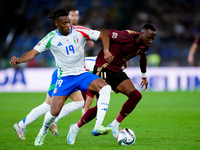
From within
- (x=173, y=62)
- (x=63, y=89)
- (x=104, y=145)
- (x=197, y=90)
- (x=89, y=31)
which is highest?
(x=89, y=31)

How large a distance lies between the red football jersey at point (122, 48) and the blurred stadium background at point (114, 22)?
11.4 meters

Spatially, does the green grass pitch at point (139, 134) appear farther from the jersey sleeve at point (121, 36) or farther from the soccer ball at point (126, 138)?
the jersey sleeve at point (121, 36)

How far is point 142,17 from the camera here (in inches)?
936

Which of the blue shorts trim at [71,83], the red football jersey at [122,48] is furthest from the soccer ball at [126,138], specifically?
the red football jersey at [122,48]

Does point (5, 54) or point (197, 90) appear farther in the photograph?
point (5, 54)

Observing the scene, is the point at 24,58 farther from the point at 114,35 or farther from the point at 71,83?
the point at 114,35

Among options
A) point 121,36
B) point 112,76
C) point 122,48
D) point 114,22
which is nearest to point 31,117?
point 112,76

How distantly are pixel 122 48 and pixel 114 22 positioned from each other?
663 inches

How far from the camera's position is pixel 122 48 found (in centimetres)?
580

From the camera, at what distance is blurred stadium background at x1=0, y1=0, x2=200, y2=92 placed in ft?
63.1

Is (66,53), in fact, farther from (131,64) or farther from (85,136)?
(131,64)

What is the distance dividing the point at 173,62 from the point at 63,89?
14.8 m

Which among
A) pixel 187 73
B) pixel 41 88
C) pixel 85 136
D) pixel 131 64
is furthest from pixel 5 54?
pixel 85 136

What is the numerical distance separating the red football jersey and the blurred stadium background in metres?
11.4
